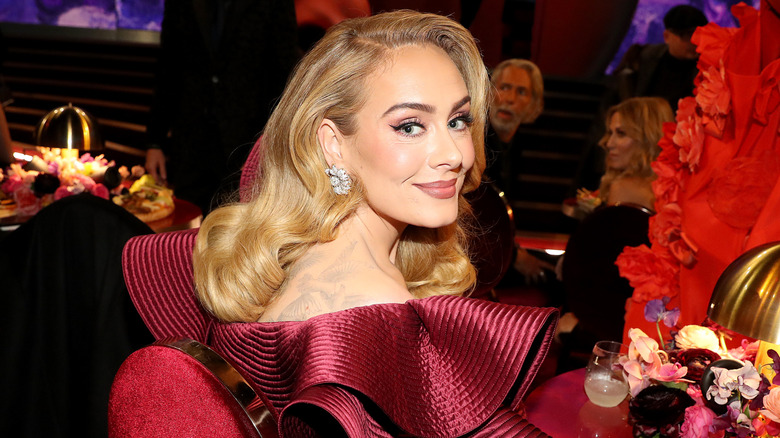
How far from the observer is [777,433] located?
51.6 inches

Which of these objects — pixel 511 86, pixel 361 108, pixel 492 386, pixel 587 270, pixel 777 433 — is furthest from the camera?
pixel 511 86

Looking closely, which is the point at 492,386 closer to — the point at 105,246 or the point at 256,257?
the point at 256,257

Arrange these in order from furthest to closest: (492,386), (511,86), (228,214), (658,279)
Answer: (511,86)
(658,279)
(228,214)
(492,386)

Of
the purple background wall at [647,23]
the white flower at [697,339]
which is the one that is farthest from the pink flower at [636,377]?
the purple background wall at [647,23]

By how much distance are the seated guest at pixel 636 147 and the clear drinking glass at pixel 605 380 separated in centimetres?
239

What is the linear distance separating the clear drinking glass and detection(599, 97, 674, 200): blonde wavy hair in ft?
8.14

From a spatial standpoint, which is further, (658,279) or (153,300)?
(658,279)

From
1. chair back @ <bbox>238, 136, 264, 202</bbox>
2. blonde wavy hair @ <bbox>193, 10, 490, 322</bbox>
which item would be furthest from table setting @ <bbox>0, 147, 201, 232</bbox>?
blonde wavy hair @ <bbox>193, 10, 490, 322</bbox>

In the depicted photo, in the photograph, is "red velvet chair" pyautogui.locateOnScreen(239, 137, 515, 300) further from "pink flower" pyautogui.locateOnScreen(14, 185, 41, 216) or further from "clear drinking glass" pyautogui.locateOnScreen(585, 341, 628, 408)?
"pink flower" pyautogui.locateOnScreen(14, 185, 41, 216)

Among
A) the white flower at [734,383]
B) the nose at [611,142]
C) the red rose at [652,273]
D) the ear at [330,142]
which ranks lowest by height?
the nose at [611,142]

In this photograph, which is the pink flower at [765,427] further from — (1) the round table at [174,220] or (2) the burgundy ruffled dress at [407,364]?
(1) the round table at [174,220]

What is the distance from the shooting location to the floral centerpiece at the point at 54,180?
3.25 meters

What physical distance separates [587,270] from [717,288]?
1794 millimetres

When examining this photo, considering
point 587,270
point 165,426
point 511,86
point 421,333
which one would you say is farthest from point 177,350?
point 511,86
